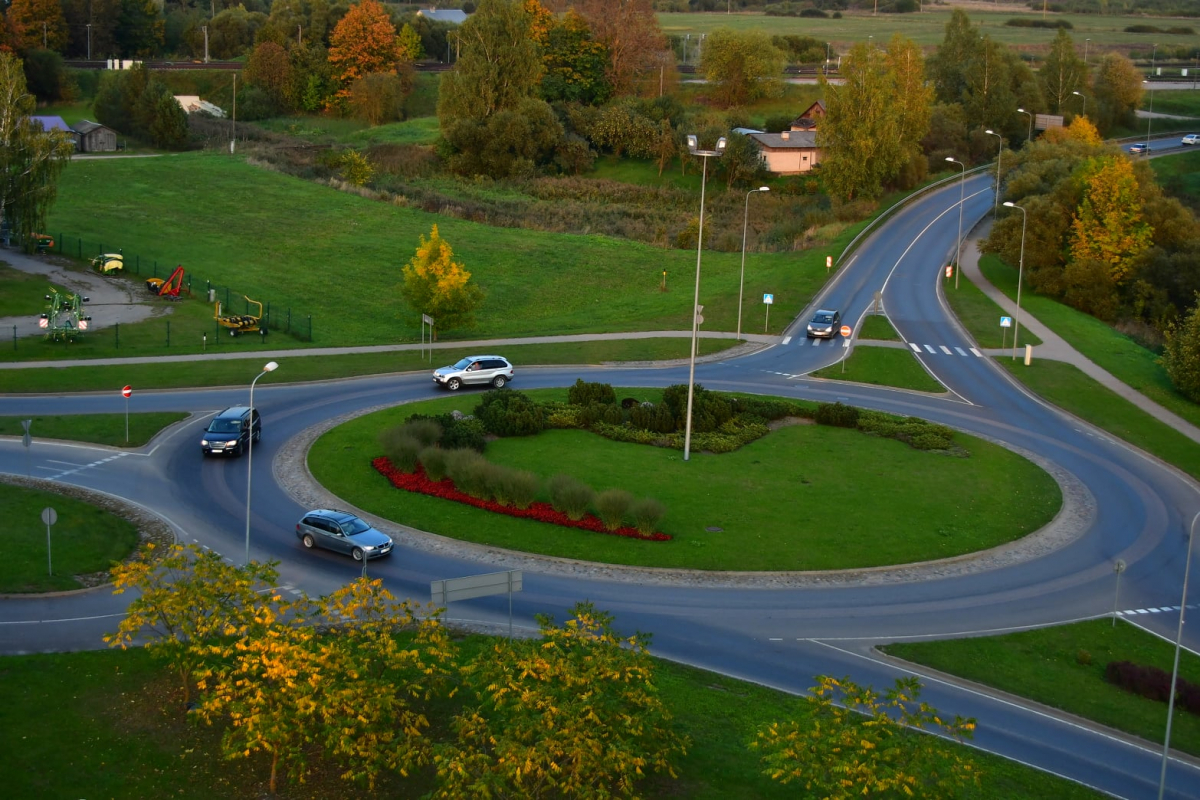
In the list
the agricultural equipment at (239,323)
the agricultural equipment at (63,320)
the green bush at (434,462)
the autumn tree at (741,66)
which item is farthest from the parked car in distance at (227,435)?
the autumn tree at (741,66)

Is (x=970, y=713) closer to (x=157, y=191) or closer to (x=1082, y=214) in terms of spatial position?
(x=1082, y=214)

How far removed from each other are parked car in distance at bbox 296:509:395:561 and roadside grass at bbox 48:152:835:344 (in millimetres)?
25802

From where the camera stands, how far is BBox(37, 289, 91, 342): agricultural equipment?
51.5 meters

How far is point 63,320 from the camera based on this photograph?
52188mm

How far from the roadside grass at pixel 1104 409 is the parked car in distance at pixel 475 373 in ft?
81.0

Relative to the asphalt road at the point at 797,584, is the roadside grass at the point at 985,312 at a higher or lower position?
higher

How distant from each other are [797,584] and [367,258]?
160ft

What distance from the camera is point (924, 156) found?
102500 mm

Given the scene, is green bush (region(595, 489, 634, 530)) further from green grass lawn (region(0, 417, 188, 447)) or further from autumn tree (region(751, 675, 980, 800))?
green grass lawn (region(0, 417, 188, 447))

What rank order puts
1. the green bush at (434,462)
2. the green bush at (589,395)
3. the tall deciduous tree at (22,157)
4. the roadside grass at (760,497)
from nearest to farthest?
the roadside grass at (760,497)
the green bush at (434,462)
the green bush at (589,395)
the tall deciduous tree at (22,157)

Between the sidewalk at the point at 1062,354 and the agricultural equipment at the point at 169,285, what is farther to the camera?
the agricultural equipment at the point at 169,285

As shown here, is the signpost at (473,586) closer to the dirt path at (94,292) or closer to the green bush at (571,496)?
the green bush at (571,496)

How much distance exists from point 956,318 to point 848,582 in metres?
37.1

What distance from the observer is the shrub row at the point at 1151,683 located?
24.4 m
